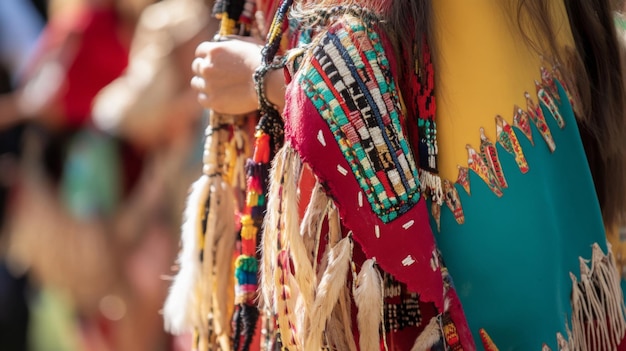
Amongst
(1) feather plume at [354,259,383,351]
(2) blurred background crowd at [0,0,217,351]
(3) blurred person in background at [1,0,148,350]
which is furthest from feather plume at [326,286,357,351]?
(3) blurred person in background at [1,0,148,350]

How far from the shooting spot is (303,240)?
1222 millimetres

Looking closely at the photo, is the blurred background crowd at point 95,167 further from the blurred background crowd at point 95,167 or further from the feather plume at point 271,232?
the feather plume at point 271,232

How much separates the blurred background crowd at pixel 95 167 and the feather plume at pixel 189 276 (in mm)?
1340

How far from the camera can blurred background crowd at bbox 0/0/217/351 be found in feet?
9.56

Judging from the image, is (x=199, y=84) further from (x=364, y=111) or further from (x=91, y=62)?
(x=91, y=62)

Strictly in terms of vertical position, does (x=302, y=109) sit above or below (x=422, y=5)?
below

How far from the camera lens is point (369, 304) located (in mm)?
1175

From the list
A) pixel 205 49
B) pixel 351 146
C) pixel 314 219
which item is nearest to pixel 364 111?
pixel 351 146

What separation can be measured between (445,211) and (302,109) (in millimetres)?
255

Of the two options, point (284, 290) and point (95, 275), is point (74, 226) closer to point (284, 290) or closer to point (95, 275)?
point (95, 275)

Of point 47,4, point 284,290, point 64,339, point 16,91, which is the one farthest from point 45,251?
point 284,290

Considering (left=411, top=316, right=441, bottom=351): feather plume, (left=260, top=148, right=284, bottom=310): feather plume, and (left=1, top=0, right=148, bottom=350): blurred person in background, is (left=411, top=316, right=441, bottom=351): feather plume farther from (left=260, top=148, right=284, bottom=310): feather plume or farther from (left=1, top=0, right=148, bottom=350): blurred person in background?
(left=1, top=0, right=148, bottom=350): blurred person in background

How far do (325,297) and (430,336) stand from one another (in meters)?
0.16

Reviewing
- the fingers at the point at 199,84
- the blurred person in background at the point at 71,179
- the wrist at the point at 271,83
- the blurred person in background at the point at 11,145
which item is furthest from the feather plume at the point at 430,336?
the blurred person in background at the point at 11,145
